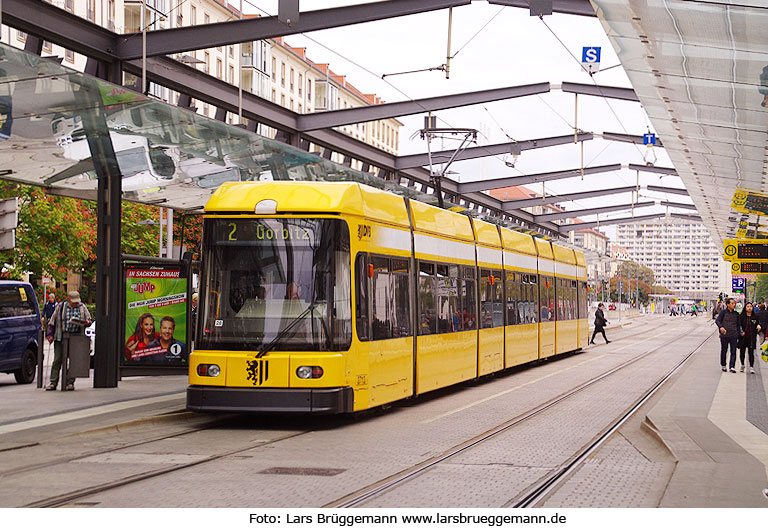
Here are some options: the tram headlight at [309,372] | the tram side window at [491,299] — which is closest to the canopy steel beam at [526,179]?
the tram side window at [491,299]

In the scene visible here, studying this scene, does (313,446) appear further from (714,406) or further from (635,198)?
(635,198)

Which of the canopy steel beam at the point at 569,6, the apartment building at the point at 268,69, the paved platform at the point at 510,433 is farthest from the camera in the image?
the apartment building at the point at 268,69

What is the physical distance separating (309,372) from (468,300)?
23.6ft

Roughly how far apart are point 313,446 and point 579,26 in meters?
15.6

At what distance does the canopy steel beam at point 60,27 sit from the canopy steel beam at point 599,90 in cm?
1411

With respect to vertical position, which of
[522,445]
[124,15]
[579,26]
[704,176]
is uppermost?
[124,15]

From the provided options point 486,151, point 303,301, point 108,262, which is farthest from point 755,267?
point 303,301

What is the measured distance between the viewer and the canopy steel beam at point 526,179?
37438mm

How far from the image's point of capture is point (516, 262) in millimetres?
24453

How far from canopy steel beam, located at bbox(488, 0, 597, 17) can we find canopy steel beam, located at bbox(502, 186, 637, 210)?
2462cm

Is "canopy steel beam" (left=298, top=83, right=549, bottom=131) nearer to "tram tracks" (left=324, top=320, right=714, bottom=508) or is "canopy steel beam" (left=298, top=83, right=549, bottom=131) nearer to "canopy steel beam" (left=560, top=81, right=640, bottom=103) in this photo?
"canopy steel beam" (left=560, top=81, right=640, bottom=103)

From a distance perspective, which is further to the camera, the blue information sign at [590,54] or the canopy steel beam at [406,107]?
the blue information sign at [590,54]

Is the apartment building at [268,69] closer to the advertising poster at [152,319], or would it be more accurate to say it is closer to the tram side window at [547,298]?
the tram side window at [547,298]

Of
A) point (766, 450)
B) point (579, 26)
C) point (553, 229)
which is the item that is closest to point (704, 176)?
point (579, 26)
